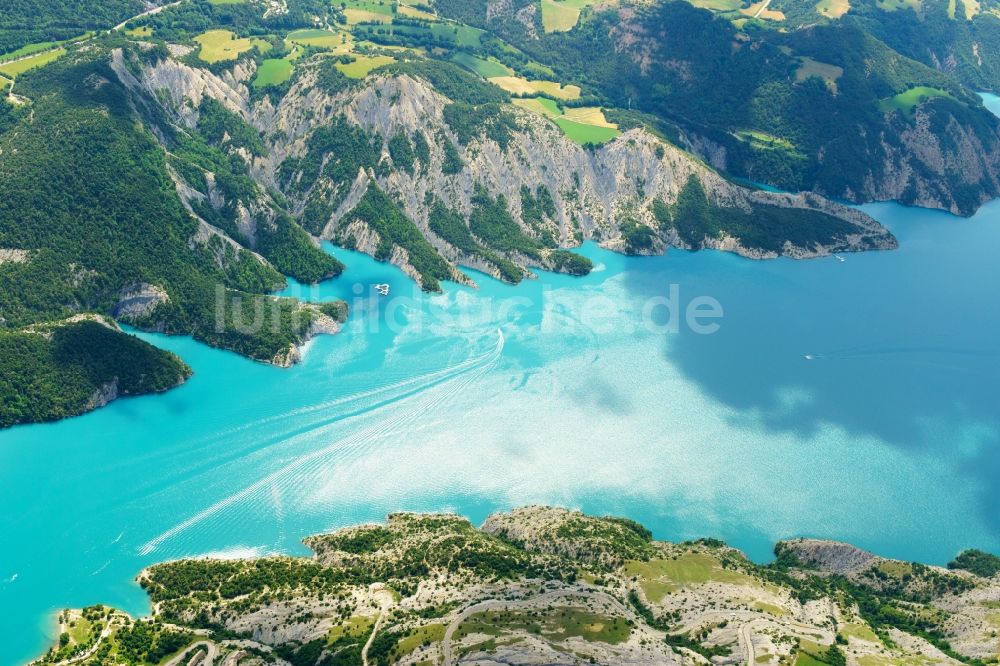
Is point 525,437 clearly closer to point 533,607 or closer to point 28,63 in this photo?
point 533,607

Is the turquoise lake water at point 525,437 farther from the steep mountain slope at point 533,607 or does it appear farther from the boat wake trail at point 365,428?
the steep mountain slope at point 533,607

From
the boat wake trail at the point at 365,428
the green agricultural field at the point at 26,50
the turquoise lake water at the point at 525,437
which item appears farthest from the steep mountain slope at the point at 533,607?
the green agricultural field at the point at 26,50

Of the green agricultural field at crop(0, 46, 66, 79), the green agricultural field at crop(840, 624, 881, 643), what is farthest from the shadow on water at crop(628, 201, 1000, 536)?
the green agricultural field at crop(0, 46, 66, 79)

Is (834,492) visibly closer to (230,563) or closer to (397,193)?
(230,563)

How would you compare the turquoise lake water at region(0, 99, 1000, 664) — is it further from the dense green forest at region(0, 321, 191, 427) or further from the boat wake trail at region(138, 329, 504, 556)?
the dense green forest at region(0, 321, 191, 427)

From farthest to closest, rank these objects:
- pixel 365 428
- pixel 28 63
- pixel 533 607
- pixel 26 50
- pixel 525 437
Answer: pixel 26 50
pixel 28 63
pixel 525 437
pixel 365 428
pixel 533 607

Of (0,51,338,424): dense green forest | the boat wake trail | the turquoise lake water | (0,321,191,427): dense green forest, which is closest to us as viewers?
the turquoise lake water

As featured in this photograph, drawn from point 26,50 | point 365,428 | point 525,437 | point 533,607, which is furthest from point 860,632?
point 26,50
